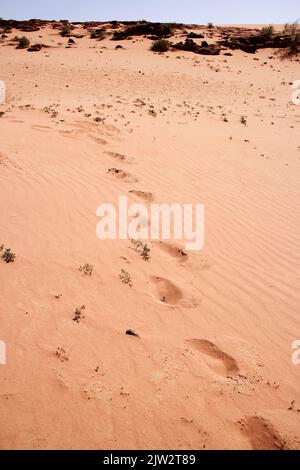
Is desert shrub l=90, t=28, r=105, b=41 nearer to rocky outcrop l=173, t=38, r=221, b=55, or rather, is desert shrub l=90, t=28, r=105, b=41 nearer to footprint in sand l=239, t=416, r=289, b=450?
rocky outcrop l=173, t=38, r=221, b=55

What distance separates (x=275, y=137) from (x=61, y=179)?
722 cm

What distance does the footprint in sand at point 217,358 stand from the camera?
308 cm

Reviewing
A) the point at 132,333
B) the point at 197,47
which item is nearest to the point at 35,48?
the point at 197,47

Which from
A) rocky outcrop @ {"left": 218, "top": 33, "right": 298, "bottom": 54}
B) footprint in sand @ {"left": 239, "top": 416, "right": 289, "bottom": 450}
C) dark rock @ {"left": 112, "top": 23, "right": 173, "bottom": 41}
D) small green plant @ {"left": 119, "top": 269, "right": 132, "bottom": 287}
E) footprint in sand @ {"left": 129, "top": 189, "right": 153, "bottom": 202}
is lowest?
footprint in sand @ {"left": 239, "top": 416, "right": 289, "bottom": 450}

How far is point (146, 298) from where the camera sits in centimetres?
377

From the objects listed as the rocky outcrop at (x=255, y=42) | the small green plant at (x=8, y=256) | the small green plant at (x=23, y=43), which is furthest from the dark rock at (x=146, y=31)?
the small green plant at (x=8, y=256)

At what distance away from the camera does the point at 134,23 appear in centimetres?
3150

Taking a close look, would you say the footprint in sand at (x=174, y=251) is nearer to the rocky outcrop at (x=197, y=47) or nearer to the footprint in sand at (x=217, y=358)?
the footprint in sand at (x=217, y=358)

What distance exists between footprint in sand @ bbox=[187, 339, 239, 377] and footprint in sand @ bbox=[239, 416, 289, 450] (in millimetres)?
425

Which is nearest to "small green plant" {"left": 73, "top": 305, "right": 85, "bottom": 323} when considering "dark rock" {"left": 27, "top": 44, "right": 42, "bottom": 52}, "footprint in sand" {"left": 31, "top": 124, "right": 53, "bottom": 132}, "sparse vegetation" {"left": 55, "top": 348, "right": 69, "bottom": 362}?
"sparse vegetation" {"left": 55, "top": 348, "right": 69, "bottom": 362}

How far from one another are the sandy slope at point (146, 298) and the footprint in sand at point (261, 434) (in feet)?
0.04

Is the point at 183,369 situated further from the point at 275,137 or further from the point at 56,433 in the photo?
the point at 275,137

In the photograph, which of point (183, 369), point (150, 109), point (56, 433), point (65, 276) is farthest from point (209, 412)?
point (150, 109)

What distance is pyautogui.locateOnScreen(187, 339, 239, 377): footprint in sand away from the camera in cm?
308
